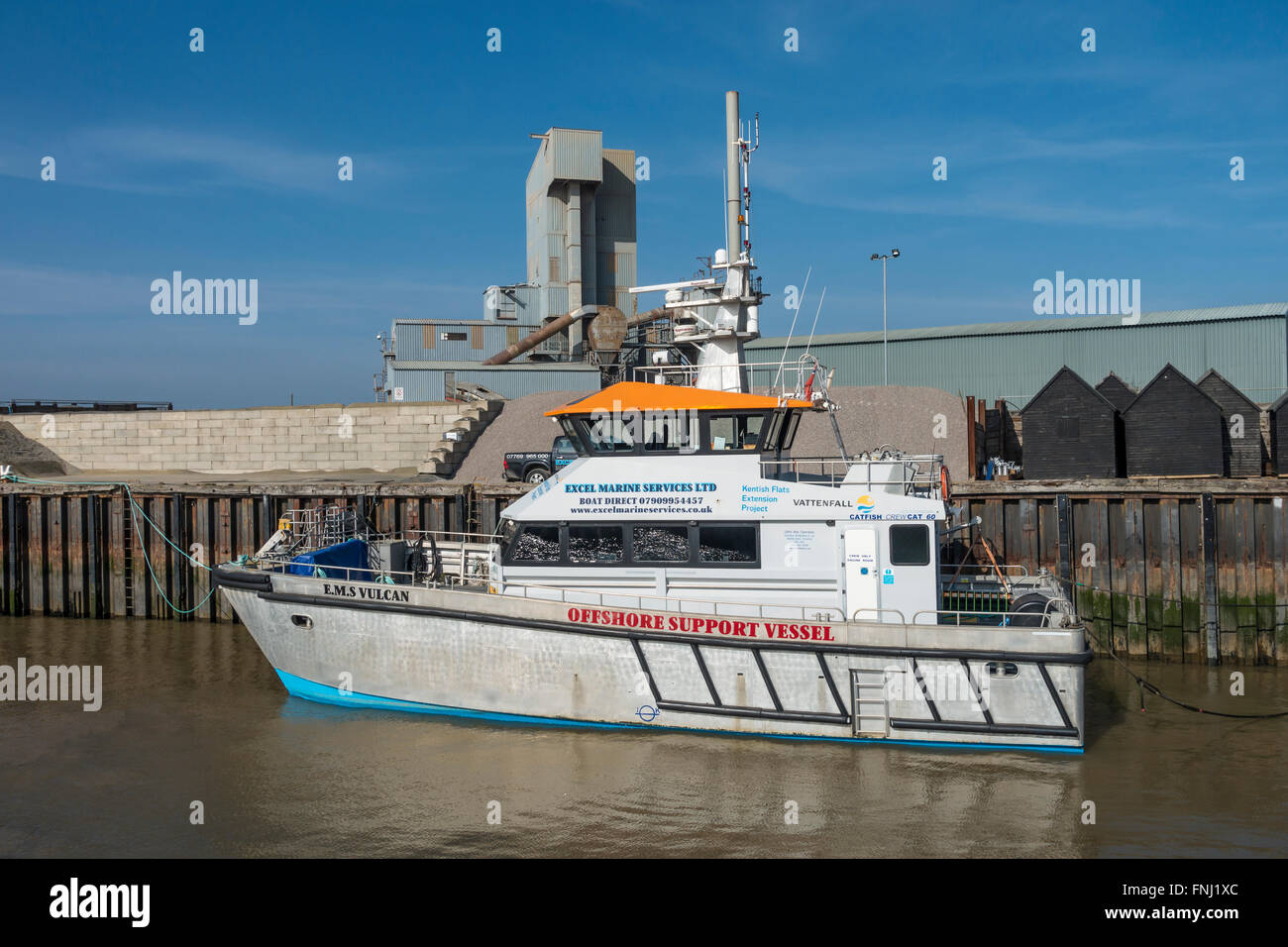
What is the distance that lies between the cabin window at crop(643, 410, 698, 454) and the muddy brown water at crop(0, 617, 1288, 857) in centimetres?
315

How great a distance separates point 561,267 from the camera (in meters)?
36.3

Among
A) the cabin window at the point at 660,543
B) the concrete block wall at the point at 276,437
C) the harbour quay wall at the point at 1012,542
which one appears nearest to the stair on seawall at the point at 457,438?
the concrete block wall at the point at 276,437

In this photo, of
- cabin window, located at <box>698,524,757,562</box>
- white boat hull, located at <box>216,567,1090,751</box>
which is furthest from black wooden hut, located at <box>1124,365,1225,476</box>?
cabin window, located at <box>698,524,757,562</box>

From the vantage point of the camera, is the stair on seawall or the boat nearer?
the boat

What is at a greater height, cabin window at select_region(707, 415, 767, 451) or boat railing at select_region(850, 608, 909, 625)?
cabin window at select_region(707, 415, 767, 451)

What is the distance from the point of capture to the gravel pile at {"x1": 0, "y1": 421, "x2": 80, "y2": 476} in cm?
2692

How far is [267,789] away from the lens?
8.69 meters

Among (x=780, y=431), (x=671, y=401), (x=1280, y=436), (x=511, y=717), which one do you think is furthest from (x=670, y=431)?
(x=1280, y=436)

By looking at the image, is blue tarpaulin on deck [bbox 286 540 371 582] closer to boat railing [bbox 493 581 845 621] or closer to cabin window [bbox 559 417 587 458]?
boat railing [bbox 493 581 845 621]

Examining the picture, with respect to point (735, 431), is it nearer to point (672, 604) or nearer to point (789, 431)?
point (789, 431)
